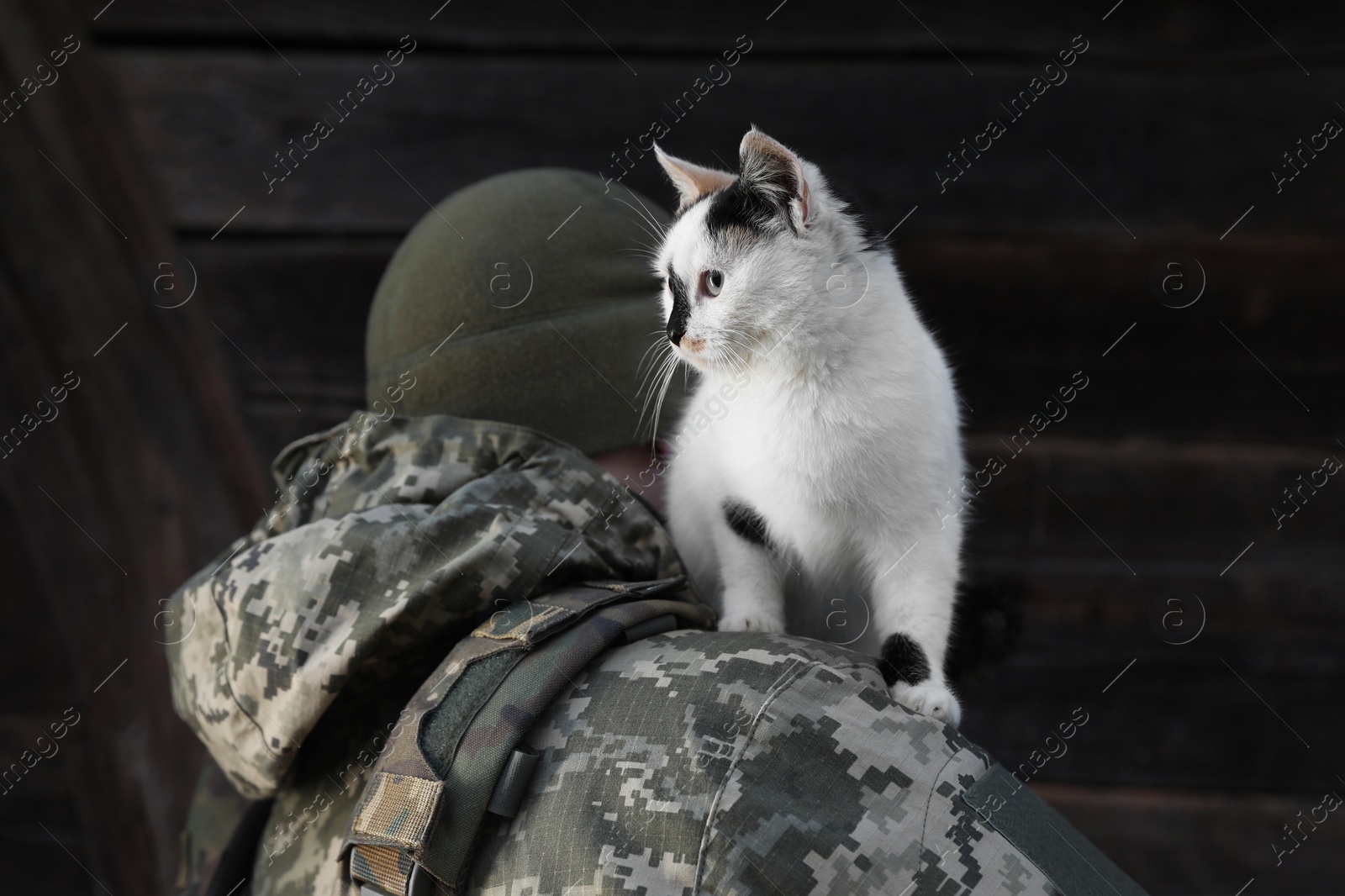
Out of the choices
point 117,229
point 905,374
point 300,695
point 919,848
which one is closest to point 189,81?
point 117,229

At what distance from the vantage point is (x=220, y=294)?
6.89 feet

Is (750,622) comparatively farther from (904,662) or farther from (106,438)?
(106,438)

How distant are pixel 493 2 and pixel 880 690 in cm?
174

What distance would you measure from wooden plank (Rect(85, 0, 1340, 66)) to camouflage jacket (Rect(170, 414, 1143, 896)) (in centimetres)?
122

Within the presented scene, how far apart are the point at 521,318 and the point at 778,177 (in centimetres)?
42

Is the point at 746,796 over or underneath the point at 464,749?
underneath

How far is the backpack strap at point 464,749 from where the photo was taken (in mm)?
796

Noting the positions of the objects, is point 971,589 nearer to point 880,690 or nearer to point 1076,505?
point 880,690

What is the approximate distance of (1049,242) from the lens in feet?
6.48

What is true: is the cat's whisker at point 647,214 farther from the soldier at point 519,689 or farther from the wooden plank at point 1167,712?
the wooden plank at point 1167,712

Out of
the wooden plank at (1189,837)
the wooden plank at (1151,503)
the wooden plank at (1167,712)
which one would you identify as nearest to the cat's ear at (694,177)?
the wooden plank at (1151,503)

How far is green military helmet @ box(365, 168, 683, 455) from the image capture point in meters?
1.24

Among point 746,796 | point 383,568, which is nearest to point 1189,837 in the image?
point 746,796

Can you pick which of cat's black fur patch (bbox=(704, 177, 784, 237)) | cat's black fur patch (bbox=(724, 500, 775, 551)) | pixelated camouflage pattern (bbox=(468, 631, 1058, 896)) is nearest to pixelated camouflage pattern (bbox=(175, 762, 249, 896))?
pixelated camouflage pattern (bbox=(468, 631, 1058, 896))
